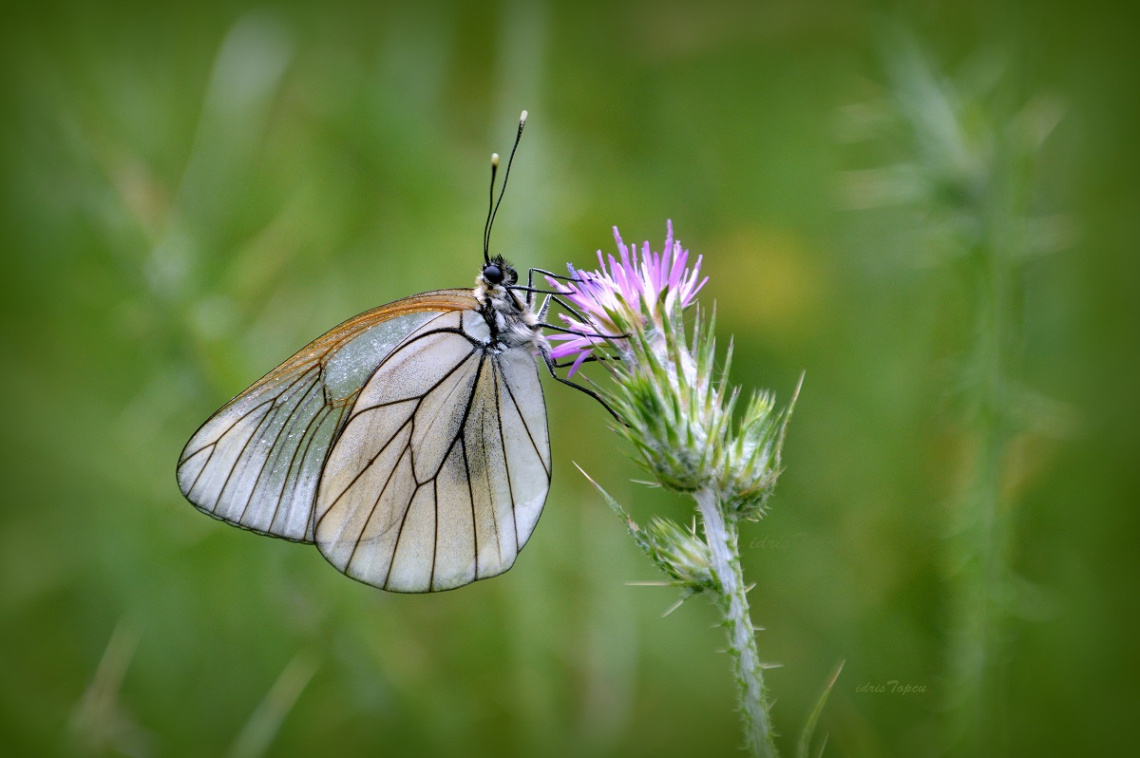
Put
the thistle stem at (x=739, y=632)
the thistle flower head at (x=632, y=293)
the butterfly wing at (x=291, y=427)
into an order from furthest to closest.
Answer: the butterfly wing at (x=291, y=427)
the thistle flower head at (x=632, y=293)
the thistle stem at (x=739, y=632)

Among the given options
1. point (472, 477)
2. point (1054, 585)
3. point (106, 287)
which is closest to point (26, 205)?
point (106, 287)

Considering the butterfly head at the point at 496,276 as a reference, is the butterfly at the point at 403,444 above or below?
below

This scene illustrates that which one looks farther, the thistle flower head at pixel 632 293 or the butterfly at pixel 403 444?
the butterfly at pixel 403 444

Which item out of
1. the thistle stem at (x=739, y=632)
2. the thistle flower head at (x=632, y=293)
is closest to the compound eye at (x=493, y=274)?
the thistle flower head at (x=632, y=293)

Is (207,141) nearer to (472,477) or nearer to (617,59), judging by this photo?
(472,477)

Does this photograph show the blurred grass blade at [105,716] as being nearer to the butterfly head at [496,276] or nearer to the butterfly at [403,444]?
the butterfly at [403,444]

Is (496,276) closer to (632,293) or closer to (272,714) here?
(632,293)

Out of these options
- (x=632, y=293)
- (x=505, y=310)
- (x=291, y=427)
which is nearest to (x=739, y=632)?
(x=632, y=293)

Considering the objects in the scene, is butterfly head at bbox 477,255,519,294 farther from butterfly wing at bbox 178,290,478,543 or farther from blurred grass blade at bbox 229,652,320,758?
blurred grass blade at bbox 229,652,320,758
